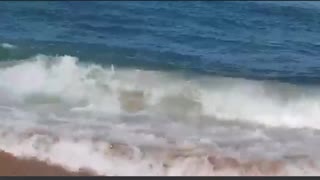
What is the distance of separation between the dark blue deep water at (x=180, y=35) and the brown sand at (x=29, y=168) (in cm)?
424

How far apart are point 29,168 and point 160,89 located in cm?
331

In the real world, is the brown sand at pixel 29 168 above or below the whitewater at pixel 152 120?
below


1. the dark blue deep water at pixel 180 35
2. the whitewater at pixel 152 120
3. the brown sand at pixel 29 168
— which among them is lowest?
the brown sand at pixel 29 168

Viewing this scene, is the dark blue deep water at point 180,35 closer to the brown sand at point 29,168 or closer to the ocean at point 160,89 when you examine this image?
the ocean at point 160,89

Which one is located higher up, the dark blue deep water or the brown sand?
the dark blue deep water

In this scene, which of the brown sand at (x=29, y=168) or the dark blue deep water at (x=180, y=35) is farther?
the dark blue deep water at (x=180, y=35)

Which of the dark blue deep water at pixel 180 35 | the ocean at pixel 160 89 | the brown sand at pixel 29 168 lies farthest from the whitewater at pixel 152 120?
the dark blue deep water at pixel 180 35

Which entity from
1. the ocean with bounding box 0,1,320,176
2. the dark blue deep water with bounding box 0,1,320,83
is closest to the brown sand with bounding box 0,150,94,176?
the ocean with bounding box 0,1,320,176

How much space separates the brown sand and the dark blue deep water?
424 centimetres

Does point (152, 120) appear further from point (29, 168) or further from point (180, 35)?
point (180, 35)

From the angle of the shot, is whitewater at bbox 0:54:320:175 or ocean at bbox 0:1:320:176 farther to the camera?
ocean at bbox 0:1:320:176

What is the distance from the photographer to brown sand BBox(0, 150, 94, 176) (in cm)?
671

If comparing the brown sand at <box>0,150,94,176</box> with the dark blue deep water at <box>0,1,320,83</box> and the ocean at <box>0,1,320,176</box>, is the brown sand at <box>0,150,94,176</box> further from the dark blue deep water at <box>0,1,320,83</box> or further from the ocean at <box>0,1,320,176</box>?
the dark blue deep water at <box>0,1,320,83</box>

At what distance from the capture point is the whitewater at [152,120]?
7.06 meters
